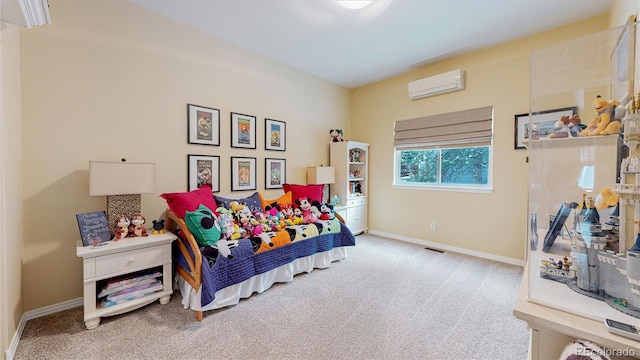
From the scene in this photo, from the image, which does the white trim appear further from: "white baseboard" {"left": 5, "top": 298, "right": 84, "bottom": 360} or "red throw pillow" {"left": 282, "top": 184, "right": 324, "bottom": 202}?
"red throw pillow" {"left": 282, "top": 184, "right": 324, "bottom": 202}

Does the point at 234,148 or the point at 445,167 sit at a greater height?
the point at 234,148

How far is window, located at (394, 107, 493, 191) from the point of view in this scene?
10.9 feet

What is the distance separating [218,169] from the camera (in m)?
3.04

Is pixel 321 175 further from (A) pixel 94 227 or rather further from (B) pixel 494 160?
(A) pixel 94 227

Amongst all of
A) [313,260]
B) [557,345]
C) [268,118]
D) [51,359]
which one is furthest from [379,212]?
[51,359]

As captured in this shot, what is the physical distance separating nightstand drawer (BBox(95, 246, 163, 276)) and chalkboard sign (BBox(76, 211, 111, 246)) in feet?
0.61

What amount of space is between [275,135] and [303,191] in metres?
0.91

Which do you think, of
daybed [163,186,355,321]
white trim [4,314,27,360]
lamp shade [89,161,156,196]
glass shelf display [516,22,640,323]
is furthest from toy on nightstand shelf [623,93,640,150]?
white trim [4,314,27,360]

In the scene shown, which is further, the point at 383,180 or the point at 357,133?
the point at 357,133

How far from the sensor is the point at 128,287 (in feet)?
6.57

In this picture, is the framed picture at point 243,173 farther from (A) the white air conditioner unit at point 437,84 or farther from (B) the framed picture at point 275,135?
(A) the white air conditioner unit at point 437,84

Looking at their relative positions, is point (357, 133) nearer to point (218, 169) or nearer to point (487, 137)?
point (487, 137)

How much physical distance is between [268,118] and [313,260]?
79.6 inches

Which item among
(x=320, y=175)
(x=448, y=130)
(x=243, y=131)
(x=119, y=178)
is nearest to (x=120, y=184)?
(x=119, y=178)
